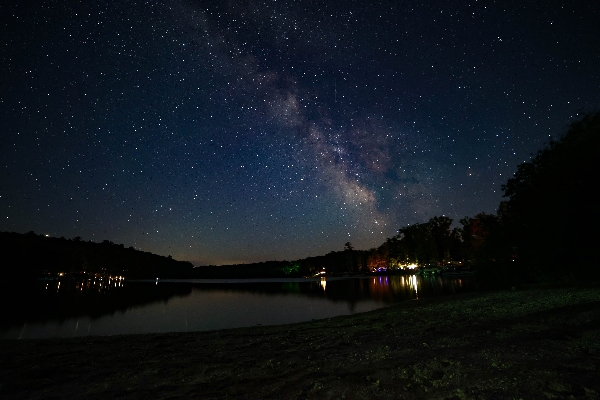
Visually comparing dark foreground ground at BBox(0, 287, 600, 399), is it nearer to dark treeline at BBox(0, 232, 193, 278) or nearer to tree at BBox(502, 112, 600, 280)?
tree at BBox(502, 112, 600, 280)

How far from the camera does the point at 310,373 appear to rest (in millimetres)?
8320

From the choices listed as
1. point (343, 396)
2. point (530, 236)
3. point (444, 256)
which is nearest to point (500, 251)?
point (530, 236)

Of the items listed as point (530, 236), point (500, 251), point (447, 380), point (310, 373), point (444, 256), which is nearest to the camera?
point (447, 380)

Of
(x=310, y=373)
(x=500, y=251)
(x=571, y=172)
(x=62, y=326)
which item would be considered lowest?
(x=62, y=326)

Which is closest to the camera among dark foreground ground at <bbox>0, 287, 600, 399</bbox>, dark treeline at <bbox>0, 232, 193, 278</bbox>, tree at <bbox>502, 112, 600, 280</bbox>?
dark foreground ground at <bbox>0, 287, 600, 399</bbox>

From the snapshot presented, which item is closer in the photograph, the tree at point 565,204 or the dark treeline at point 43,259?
the tree at point 565,204

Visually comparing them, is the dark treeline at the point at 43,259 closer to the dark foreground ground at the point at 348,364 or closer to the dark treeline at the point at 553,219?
the dark foreground ground at the point at 348,364

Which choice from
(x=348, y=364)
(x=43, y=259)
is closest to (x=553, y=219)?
(x=348, y=364)

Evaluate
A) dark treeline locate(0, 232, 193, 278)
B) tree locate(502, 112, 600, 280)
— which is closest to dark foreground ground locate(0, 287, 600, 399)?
tree locate(502, 112, 600, 280)

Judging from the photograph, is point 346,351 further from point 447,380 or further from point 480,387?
point 480,387

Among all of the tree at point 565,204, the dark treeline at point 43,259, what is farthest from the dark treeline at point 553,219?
the dark treeline at point 43,259

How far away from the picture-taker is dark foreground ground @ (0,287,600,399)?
688cm

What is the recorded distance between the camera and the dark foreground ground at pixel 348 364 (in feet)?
22.6

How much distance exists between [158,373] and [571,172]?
78.6ft
